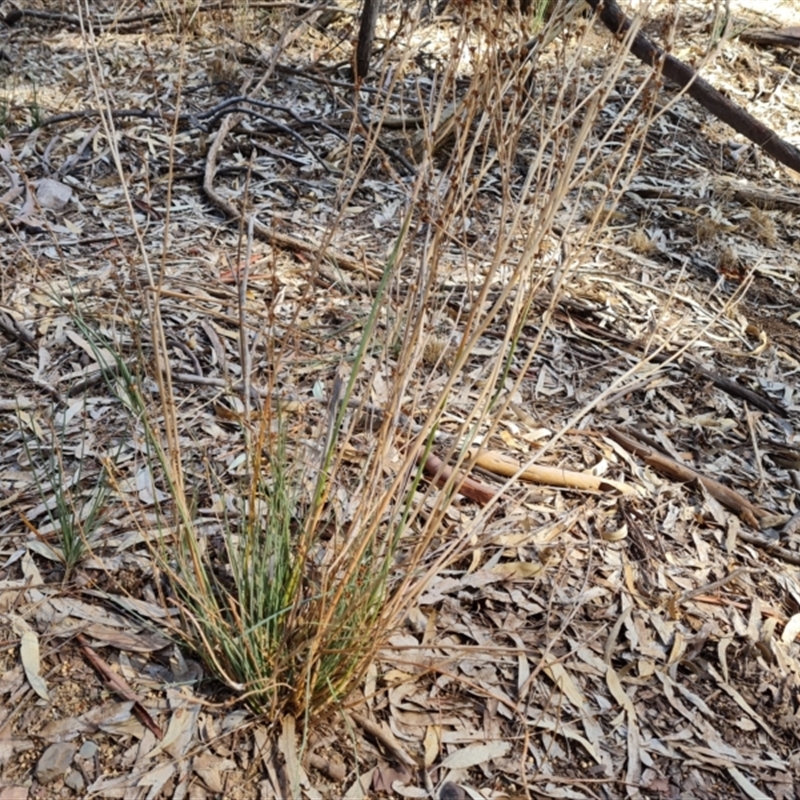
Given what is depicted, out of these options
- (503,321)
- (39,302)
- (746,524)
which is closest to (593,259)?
(503,321)

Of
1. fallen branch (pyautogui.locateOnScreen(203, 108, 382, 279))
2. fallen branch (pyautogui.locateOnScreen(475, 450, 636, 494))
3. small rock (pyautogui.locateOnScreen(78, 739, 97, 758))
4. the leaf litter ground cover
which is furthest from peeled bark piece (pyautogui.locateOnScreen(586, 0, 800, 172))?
small rock (pyautogui.locateOnScreen(78, 739, 97, 758))

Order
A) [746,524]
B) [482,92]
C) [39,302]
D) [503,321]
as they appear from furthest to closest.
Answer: [503,321] → [39,302] → [746,524] → [482,92]

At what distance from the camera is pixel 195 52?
181 inches

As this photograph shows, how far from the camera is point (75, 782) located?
1.61 metres

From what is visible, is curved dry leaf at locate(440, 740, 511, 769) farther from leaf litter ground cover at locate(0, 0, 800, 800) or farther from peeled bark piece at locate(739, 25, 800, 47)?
peeled bark piece at locate(739, 25, 800, 47)

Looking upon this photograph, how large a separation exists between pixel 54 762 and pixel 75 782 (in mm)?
56

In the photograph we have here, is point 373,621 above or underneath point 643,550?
above

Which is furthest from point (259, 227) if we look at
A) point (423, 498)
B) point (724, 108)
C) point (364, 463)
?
point (724, 108)

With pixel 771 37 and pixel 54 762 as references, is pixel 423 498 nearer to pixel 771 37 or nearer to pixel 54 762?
pixel 54 762

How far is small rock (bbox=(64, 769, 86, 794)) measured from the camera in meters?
1.60

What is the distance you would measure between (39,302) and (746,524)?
232cm

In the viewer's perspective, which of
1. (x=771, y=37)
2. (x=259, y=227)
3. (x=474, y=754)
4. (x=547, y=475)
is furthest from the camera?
(x=771, y=37)

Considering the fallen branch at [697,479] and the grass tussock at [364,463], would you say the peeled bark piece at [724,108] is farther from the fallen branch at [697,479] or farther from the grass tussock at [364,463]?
the grass tussock at [364,463]

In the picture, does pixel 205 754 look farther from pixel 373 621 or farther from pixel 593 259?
pixel 593 259
